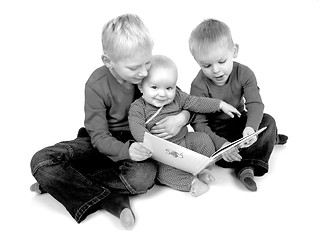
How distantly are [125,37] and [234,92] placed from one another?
659mm

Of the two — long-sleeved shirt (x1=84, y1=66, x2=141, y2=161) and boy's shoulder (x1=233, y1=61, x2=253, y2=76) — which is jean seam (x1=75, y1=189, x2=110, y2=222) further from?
boy's shoulder (x1=233, y1=61, x2=253, y2=76)

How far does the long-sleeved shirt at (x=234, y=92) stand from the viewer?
8.05 feet

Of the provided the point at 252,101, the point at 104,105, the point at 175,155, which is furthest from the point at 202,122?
the point at 104,105

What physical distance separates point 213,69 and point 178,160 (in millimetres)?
468

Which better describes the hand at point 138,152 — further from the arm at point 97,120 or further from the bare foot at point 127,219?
the bare foot at point 127,219

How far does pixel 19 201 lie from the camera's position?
232 cm

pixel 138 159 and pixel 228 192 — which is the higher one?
pixel 138 159

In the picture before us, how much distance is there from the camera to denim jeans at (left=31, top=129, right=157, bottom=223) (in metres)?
2.19

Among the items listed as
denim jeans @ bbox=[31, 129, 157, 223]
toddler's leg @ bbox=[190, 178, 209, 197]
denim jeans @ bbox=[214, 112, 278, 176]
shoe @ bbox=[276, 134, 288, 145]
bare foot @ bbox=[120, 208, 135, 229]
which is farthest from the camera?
shoe @ bbox=[276, 134, 288, 145]

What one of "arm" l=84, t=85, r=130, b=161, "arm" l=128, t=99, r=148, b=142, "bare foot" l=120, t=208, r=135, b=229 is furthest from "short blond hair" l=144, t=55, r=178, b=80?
"bare foot" l=120, t=208, r=135, b=229

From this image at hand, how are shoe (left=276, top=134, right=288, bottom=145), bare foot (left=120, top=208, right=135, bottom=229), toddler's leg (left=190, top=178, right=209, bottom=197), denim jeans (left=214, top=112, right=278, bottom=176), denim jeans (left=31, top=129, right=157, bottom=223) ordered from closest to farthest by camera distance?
bare foot (left=120, top=208, right=135, bottom=229)
denim jeans (left=31, top=129, right=157, bottom=223)
toddler's leg (left=190, top=178, right=209, bottom=197)
denim jeans (left=214, top=112, right=278, bottom=176)
shoe (left=276, top=134, right=288, bottom=145)

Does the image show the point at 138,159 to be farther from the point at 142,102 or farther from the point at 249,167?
the point at 249,167

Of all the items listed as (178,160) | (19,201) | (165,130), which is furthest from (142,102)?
(19,201)

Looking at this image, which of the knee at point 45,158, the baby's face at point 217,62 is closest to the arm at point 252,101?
the baby's face at point 217,62
